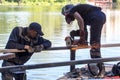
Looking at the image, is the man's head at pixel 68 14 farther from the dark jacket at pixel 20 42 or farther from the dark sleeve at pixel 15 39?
the dark sleeve at pixel 15 39

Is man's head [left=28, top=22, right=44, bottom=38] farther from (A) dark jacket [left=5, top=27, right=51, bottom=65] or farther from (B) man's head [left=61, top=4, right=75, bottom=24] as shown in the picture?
(B) man's head [left=61, top=4, right=75, bottom=24]

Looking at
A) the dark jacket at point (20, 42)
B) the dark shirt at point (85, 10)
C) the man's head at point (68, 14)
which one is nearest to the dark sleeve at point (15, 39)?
the dark jacket at point (20, 42)

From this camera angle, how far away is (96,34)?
33.7ft

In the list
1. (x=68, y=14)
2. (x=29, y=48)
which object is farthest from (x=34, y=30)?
(x=68, y=14)

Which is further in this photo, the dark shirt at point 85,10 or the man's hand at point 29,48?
the dark shirt at point 85,10

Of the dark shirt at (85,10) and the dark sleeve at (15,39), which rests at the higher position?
the dark shirt at (85,10)

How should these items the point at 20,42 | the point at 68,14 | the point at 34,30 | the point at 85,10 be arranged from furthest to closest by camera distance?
the point at 85,10, the point at 68,14, the point at 20,42, the point at 34,30

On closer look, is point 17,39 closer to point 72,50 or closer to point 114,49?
point 72,50

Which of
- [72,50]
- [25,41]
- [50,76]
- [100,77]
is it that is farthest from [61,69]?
[25,41]

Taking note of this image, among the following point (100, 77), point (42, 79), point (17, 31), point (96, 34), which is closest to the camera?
point (17, 31)

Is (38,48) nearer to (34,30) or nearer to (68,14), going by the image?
(34,30)

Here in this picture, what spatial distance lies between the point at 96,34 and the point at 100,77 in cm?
104

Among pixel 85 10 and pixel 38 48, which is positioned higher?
pixel 85 10

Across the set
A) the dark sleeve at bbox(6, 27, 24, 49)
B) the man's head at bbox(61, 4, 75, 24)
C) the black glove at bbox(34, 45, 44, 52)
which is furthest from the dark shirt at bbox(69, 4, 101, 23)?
the dark sleeve at bbox(6, 27, 24, 49)
